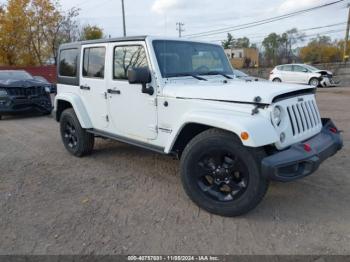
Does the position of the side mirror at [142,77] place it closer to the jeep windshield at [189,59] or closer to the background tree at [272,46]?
the jeep windshield at [189,59]

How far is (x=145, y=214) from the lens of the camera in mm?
3613

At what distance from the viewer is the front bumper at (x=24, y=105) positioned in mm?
9844

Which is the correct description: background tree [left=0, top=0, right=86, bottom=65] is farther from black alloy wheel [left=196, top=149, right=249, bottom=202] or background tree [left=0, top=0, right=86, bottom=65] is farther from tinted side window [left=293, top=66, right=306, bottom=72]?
black alloy wheel [left=196, top=149, right=249, bottom=202]

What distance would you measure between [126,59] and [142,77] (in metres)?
0.76

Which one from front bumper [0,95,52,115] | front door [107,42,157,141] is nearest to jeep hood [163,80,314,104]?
front door [107,42,157,141]

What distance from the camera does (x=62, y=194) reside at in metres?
4.18

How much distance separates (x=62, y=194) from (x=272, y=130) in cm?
272

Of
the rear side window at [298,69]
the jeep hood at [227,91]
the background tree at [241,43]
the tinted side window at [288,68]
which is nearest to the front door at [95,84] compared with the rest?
the jeep hood at [227,91]

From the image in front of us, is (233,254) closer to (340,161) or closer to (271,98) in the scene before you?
(271,98)

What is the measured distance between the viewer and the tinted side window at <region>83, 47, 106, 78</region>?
4848mm

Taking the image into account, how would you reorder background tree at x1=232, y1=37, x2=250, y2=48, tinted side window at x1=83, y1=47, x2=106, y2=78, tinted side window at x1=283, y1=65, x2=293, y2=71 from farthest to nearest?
background tree at x1=232, y1=37, x2=250, y2=48
tinted side window at x1=283, y1=65, x2=293, y2=71
tinted side window at x1=83, y1=47, x2=106, y2=78

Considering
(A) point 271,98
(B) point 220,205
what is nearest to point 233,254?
Answer: (B) point 220,205

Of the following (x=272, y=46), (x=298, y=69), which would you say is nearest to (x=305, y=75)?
(x=298, y=69)

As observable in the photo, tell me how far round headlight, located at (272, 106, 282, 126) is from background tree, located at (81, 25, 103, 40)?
35.7m
